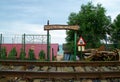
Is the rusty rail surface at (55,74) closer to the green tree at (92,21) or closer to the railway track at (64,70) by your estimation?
the railway track at (64,70)

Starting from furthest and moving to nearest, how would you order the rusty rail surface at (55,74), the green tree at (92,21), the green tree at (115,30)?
the green tree at (92,21), the green tree at (115,30), the rusty rail surface at (55,74)

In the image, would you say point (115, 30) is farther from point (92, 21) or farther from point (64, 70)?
point (64, 70)

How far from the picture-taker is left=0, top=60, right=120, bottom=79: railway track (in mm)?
11594

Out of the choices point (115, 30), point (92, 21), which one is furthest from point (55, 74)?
point (115, 30)

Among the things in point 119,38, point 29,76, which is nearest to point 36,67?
point 29,76

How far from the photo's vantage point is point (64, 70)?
13.1m

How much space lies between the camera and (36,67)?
1402 cm

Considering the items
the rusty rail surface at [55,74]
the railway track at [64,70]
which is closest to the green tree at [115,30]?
the railway track at [64,70]

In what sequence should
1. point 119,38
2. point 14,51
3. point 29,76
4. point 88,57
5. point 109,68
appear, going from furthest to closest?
point 119,38, point 14,51, point 88,57, point 109,68, point 29,76

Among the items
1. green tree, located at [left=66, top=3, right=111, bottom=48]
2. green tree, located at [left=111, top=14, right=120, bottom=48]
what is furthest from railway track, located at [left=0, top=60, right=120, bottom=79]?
green tree, located at [left=66, top=3, right=111, bottom=48]

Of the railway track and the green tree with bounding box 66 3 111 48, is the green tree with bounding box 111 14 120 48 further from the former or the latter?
the railway track

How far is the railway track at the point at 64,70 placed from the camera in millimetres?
11594

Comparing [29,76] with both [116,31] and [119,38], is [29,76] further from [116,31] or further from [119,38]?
[116,31]

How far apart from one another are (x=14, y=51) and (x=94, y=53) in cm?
952
